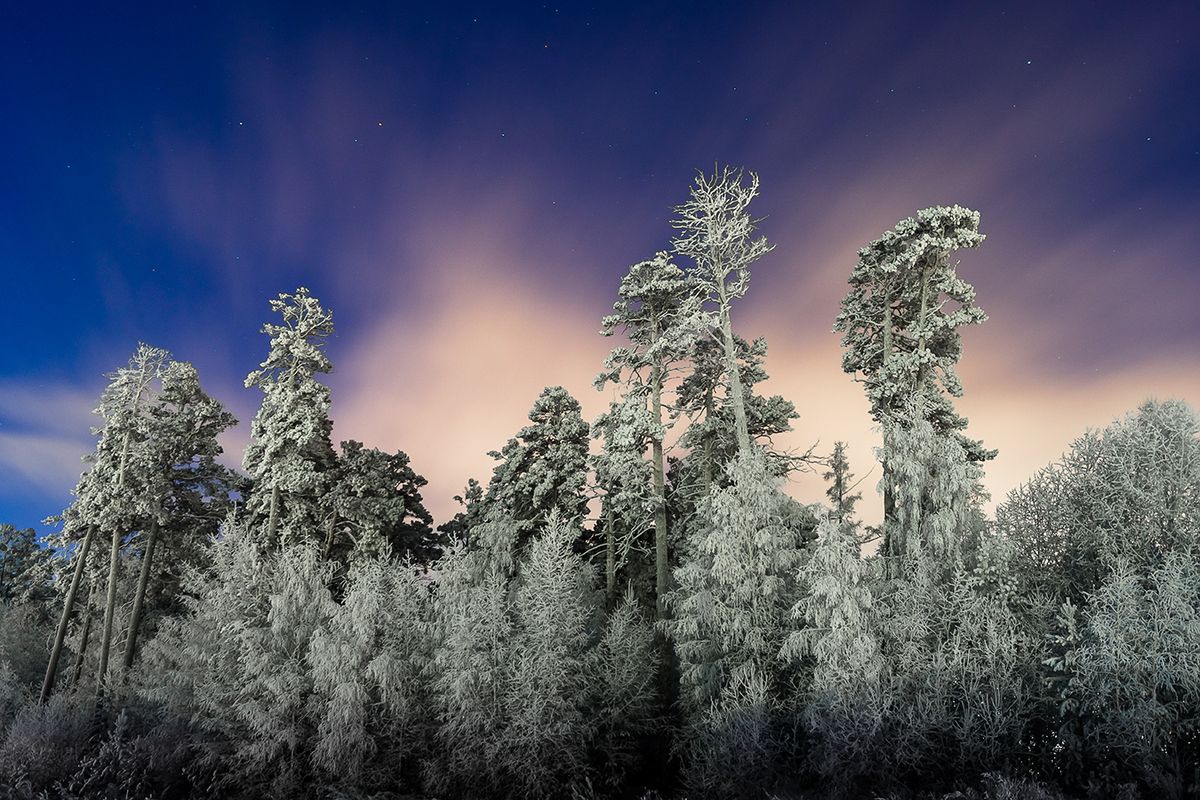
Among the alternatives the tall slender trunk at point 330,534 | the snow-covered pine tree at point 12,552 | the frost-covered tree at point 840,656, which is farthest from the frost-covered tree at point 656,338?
the snow-covered pine tree at point 12,552

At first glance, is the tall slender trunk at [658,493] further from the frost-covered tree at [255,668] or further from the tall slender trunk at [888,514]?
the frost-covered tree at [255,668]

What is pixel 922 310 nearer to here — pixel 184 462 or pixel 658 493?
pixel 658 493

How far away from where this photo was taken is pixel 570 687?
19.4 m

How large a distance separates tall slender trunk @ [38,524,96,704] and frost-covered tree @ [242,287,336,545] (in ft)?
26.3

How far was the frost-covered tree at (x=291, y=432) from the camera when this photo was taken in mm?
27516

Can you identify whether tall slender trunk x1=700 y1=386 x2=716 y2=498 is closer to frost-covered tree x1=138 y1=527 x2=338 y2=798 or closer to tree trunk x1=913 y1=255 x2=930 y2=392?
tree trunk x1=913 y1=255 x2=930 y2=392

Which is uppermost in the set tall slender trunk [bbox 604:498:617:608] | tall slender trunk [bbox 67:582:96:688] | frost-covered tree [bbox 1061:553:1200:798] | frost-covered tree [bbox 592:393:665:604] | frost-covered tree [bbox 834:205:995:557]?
frost-covered tree [bbox 834:205:995:557]

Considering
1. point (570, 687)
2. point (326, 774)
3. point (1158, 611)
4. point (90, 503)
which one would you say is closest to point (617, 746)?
point (570, 687)

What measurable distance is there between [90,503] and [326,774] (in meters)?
18.9

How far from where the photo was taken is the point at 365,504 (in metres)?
29.0

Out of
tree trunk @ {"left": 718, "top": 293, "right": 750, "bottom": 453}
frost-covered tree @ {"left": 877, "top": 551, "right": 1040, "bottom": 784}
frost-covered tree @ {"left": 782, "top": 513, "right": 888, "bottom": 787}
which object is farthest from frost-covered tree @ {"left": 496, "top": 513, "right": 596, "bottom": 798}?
frost-covered tree @ {"left": 877, "top": 551, "right": 1040, "bottom": 784}

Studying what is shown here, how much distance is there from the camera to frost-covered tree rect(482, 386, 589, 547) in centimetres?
2738

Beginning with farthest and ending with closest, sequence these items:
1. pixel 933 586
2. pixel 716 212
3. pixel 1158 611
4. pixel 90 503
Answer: pixel 90 503
pixel 716 212
pixel 933 586
pixel 1158 611

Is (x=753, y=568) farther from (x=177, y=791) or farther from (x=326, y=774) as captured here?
(x=177, y=791)
